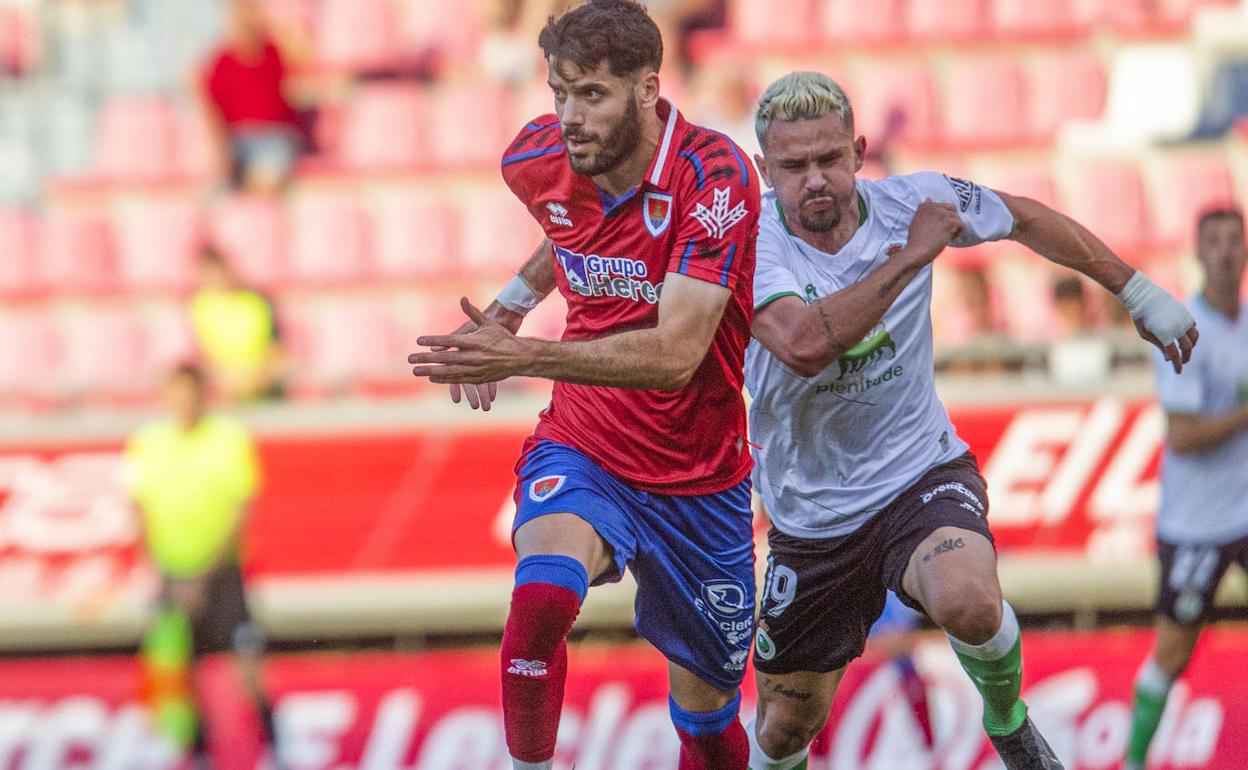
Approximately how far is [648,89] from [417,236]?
7273 millimetres

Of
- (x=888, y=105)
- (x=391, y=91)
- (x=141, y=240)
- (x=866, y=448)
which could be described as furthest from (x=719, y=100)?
(x=866, y=448)

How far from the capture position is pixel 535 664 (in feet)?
16.2

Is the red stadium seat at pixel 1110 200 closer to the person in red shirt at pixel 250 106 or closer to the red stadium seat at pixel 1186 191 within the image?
the red stadium seat at pixel 1186 191

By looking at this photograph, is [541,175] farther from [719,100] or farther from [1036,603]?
[719,100]

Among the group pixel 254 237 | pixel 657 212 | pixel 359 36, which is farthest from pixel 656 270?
pixel 359 36

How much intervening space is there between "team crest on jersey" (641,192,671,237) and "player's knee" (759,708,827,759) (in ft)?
5.52

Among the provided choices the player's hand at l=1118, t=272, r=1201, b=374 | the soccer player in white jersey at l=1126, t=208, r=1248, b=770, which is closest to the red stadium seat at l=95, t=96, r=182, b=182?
the soccer player in white jersey at l=1126, t=208, r=1248, b=770

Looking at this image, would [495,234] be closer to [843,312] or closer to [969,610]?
[843,312]

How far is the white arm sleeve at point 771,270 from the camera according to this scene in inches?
201

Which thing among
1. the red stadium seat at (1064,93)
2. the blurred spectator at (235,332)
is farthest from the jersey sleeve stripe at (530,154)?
the red stadium seat at (1064,93)

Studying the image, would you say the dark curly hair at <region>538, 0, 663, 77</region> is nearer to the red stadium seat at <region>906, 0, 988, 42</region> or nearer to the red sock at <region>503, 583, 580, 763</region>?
the red sock at <region>503, 583, 580, 763</region>

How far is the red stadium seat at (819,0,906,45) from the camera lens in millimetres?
12992

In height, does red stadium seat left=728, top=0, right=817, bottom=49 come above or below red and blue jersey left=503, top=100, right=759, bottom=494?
above

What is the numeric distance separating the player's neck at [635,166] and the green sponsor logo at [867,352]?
2.74 feet
